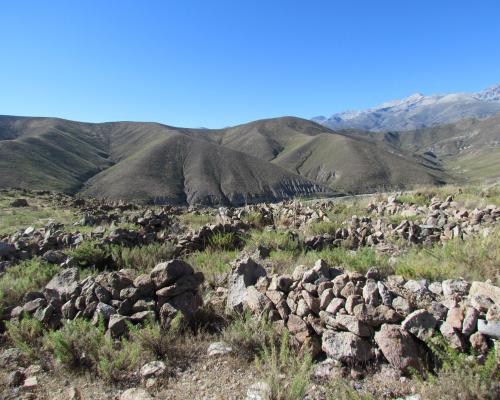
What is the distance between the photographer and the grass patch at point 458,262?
429 cm

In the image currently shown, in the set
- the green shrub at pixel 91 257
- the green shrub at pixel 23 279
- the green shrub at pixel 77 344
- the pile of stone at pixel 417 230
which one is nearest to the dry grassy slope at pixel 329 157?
the pile of stone at pixel 417 230

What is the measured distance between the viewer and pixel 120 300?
4.10 meters

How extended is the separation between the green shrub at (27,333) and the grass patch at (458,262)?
3870 millimetres

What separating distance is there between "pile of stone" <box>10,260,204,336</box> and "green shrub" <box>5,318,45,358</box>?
0.42ft

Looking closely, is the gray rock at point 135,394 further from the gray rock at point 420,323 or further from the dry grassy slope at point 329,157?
the dry grassy slope at point 329,157

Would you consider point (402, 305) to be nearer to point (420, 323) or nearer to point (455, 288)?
point (420, 323)

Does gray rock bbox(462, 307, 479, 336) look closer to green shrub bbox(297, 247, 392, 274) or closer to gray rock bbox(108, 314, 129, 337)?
green shrub bbox(297, 247, 392, 274)

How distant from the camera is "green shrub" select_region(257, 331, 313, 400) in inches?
104

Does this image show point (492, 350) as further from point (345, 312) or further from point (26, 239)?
point (26, 239)

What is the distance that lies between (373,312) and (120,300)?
2540mm

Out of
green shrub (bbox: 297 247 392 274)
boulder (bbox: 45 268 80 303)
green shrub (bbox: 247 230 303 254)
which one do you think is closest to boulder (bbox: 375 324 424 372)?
green shrub (bbox: 297 247 392 274)

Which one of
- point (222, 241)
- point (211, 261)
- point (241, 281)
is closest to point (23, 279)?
point (211, 261)

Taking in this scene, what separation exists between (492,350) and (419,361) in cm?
49

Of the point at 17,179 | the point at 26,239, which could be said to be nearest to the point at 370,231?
the point at 26,239
